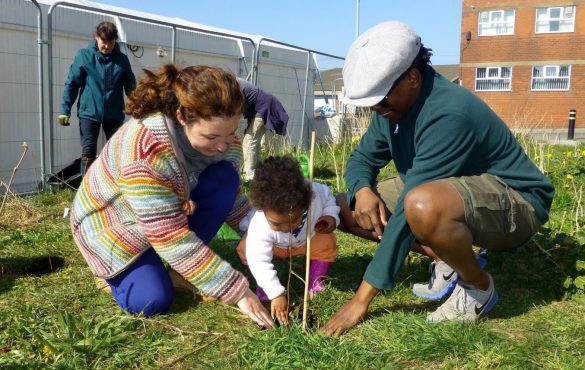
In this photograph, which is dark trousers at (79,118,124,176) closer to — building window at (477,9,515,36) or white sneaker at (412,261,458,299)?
white sneaker at (412,261,458,299)

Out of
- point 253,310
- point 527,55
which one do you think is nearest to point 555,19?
point 527,55

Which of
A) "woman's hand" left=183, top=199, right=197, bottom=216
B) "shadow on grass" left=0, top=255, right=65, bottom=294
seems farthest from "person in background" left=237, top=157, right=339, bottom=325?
"shadow on grass" left=0, top=255, right=65, bottom=294

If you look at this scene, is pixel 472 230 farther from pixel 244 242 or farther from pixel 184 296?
pixel 184 296

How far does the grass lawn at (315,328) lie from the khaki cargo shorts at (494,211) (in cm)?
39

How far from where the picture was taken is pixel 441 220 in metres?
2.36

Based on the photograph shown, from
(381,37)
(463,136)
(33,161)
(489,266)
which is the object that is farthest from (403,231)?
(33,161)

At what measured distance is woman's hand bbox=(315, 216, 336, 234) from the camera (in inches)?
120

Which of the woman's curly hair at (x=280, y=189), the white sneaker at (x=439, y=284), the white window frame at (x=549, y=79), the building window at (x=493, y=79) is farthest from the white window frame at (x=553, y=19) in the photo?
the woman's curly hair at (x=280, y=189)

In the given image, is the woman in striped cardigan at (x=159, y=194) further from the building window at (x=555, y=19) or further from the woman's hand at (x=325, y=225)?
the building window at (x=555, y=19)

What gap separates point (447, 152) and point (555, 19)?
30.1 m

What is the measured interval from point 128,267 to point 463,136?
1653mm

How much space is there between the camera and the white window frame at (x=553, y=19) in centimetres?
2814

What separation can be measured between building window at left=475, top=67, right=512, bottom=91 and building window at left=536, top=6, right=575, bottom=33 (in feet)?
8.39

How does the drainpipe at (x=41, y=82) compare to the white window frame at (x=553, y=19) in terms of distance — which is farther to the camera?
the white window frame at (x=553, y=19)
